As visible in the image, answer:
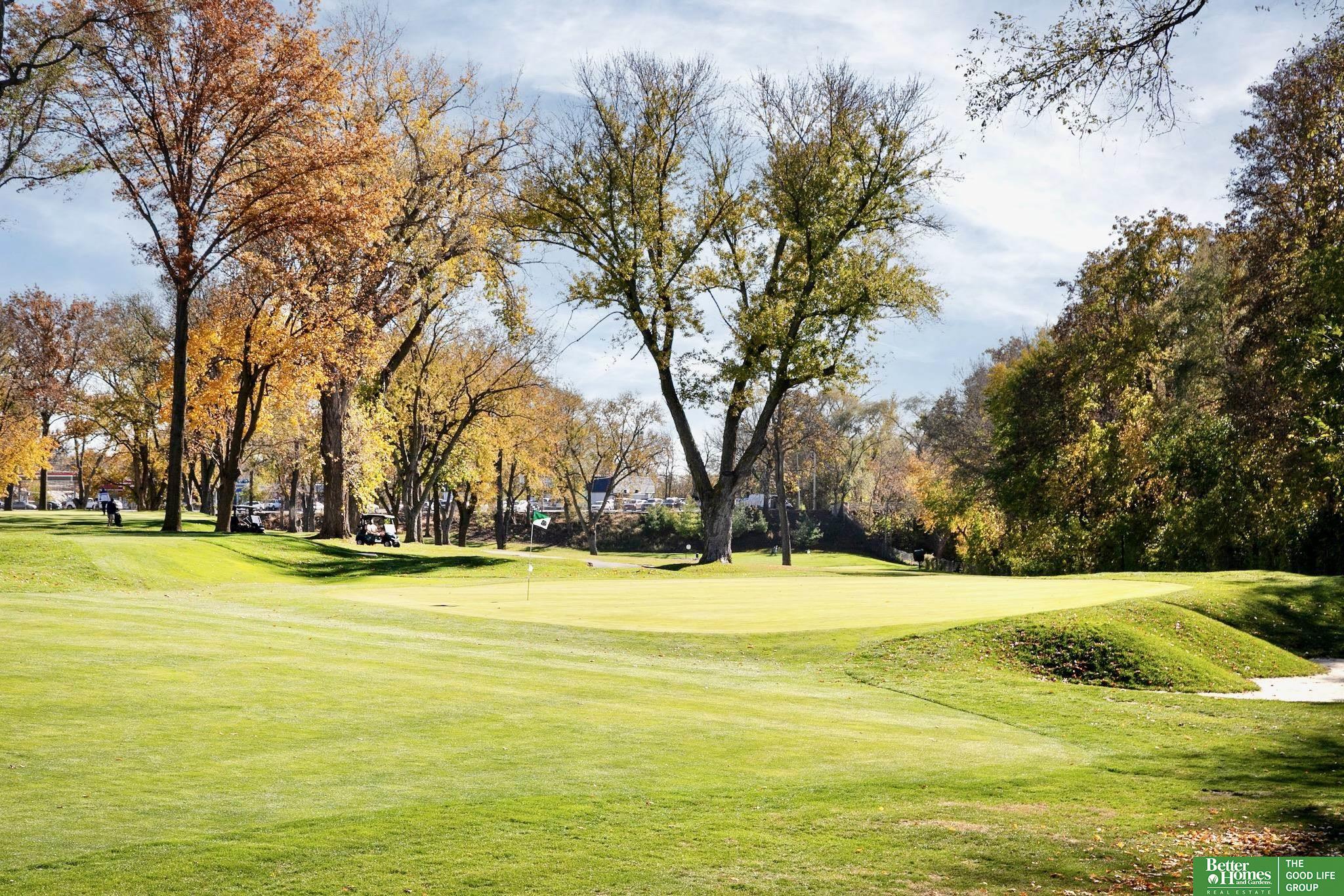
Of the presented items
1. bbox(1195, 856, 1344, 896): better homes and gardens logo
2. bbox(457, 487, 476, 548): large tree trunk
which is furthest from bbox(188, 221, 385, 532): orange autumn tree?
bbox(1195, 856, 1344, 896): better homes and gardens logo

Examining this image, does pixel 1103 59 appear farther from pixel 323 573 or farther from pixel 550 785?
pixel 323 573

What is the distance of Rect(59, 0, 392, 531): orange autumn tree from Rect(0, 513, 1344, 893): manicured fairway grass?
16.8 meters

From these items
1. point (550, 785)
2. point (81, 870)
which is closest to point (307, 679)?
point (550, 785)

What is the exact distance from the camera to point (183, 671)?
11.0 metres

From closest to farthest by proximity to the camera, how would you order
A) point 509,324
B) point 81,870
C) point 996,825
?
point 81,870 < point 996,825 < point 509,324

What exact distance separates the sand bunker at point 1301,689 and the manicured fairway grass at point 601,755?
0.73 meters

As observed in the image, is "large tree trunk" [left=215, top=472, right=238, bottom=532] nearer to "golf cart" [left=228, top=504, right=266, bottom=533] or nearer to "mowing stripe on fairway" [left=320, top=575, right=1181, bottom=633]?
"golf cart" [left=228, top=504, right=266, bottom=533]

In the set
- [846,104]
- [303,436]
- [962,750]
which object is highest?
[846,104]

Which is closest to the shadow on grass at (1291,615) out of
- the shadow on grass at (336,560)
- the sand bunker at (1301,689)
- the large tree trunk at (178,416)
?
the sand bunker at (1301,689)

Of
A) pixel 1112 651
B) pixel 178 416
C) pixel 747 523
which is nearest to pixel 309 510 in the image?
pixel 747 523

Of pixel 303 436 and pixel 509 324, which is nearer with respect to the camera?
pixel 509 324

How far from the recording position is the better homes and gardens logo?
6.46m

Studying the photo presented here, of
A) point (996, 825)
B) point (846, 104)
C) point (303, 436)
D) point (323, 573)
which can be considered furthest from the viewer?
point (303, 436)

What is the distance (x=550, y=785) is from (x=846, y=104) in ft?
111
